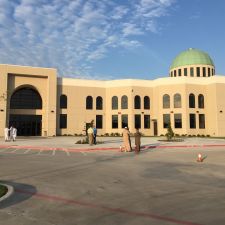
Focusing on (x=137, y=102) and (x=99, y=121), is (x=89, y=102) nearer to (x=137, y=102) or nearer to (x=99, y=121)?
(x=99, y=121)

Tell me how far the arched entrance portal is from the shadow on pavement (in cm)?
3700

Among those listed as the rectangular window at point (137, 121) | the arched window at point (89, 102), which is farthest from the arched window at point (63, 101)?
the rectangular window at point (137, 121)

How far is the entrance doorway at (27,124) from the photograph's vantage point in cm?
4466

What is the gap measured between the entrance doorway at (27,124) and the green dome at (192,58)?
2868cm

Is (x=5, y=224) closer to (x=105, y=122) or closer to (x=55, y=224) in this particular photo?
(x=55, y=224)

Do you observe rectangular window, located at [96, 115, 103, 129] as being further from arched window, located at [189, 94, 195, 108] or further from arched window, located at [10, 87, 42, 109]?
arched window, located at [189, 94, 195, 108]

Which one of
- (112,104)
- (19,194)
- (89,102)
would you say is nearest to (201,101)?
(112,104)

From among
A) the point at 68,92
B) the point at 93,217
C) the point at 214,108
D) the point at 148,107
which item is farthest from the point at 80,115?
the point at 93,217

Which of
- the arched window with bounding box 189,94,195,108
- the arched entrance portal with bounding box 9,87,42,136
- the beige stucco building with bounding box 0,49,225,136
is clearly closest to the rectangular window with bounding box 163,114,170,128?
the beige stucco building with bounding box 0,49,225,136

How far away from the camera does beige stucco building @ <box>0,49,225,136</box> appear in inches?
1752

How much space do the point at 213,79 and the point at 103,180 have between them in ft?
138

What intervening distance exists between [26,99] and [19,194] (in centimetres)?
3961

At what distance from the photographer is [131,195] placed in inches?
299

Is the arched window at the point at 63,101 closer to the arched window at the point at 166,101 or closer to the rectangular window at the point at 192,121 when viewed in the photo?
the arched window at the point at 166,101
